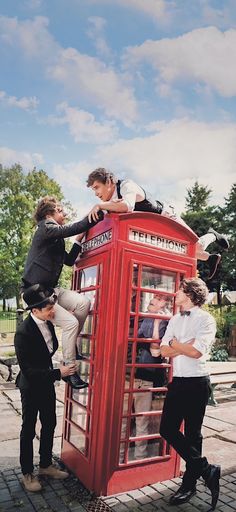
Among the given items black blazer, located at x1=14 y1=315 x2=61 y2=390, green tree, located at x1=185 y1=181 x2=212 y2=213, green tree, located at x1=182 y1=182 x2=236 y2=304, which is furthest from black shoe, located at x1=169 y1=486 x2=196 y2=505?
green tree, located at x1=185 y1=181 x2=212 y2=213

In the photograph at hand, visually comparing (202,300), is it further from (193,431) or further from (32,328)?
(32,328)

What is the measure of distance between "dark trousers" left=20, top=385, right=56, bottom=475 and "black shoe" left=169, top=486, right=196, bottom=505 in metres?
1.25

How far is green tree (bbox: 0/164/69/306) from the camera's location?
23250mm

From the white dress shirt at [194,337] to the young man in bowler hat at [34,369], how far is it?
992mm

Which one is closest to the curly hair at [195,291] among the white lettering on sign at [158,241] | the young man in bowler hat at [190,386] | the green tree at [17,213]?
the young man in bowler hat at [190,386]

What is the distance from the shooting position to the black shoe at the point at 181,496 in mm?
3081

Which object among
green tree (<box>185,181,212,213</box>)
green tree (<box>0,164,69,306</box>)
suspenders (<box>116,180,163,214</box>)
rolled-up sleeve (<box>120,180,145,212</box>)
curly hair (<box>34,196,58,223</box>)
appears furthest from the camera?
green tree (<box>185,181,212,213</box>)

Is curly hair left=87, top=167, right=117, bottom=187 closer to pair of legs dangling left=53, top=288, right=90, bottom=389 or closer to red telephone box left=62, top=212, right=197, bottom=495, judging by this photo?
red telephone box left=62, top=212, right=197, bottom=495

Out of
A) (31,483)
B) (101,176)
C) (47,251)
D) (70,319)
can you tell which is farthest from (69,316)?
(31,483)

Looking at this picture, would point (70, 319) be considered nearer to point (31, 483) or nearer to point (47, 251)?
point (47, 251)

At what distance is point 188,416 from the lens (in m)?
3.07

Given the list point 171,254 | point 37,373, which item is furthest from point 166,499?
point 171,254

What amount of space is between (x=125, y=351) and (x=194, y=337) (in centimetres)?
62

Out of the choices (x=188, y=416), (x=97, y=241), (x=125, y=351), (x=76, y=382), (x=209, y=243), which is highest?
(x=209, y=243)
